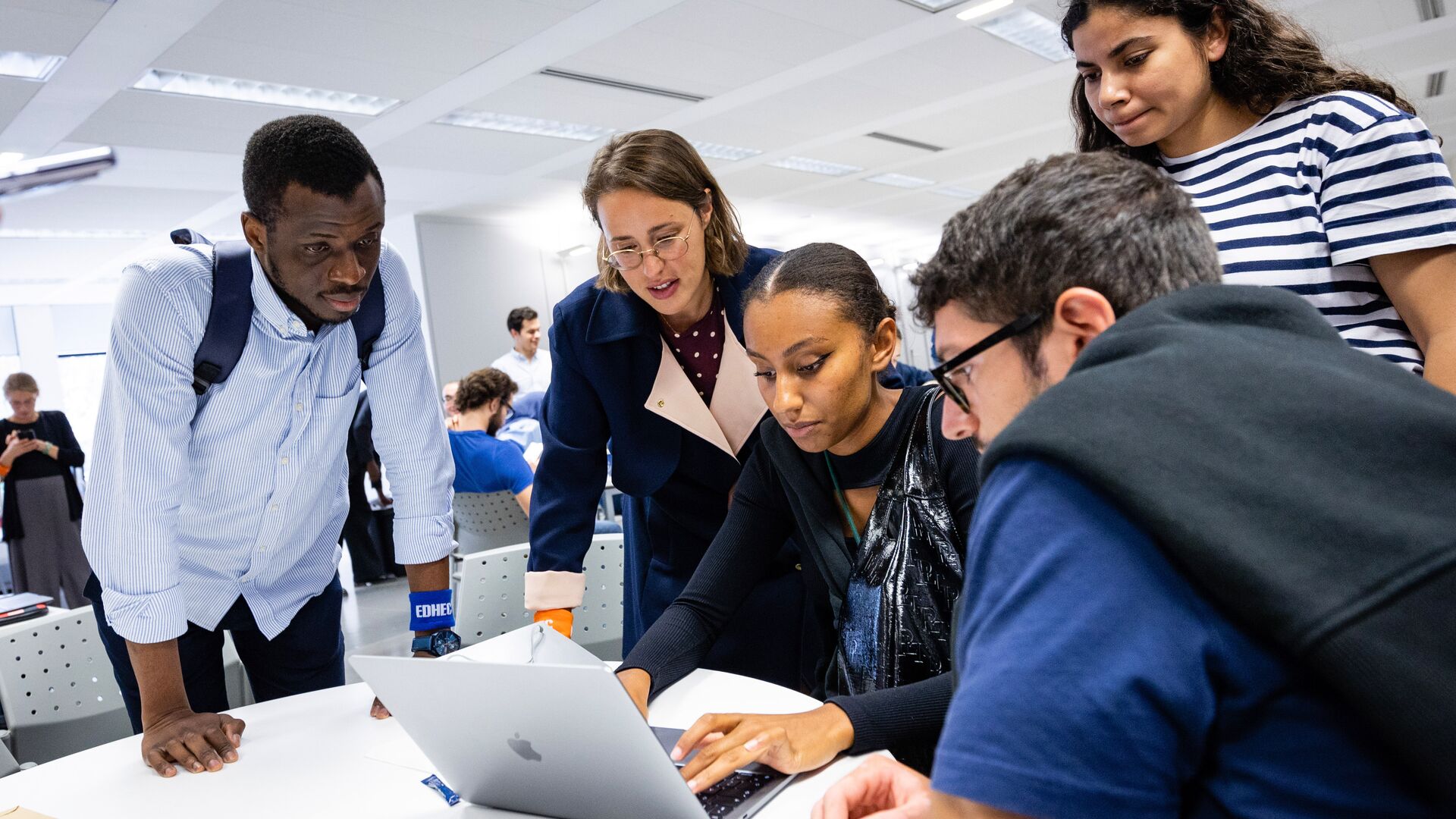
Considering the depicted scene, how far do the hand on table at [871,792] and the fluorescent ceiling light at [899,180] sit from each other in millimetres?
9514

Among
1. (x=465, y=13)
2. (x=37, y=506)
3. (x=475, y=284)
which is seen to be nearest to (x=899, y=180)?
(x=475, y=284)

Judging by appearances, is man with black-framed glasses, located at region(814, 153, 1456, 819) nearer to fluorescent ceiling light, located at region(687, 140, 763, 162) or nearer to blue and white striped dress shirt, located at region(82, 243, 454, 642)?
blue and white striped dress shirt, located at region(82, 243, 454, 642)

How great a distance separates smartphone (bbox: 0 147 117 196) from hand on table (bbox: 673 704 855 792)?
2.74 feet

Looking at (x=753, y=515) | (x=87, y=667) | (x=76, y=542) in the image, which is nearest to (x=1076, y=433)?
(x=753, y=515)

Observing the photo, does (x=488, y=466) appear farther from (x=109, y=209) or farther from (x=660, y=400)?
(x=109, y=209)

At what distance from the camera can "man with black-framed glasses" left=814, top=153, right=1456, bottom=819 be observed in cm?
46

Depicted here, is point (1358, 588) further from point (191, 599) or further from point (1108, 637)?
point (191, 599)

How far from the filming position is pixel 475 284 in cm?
937

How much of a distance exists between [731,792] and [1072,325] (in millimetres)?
622

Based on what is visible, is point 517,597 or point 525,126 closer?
point 517,597

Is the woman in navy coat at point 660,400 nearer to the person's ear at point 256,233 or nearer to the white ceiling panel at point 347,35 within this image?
the person's ear at point 256,233

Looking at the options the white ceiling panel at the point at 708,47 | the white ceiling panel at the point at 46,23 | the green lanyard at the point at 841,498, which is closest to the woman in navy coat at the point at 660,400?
the green lanyard at the point at 841,498

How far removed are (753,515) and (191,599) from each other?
92 centimetres

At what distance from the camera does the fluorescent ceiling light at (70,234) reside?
816 cm
